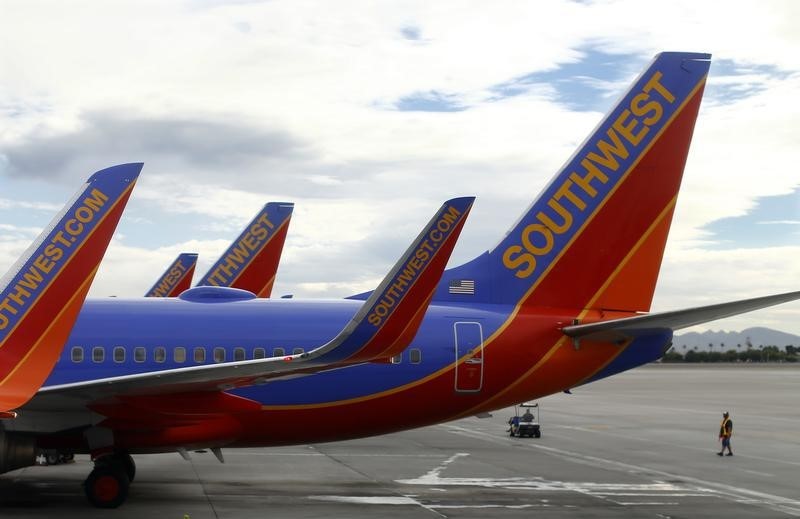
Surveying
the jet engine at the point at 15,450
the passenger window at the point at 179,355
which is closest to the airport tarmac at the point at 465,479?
the jet engine at the point at 15,450

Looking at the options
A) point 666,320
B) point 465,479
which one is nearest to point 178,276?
point 465,479

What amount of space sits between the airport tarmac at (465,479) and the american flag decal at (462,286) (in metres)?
4.63

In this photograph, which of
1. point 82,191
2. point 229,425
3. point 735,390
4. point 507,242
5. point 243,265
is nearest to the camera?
point 82,191

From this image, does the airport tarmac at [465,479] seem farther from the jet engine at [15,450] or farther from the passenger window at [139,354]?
the passenger window at [139,354]

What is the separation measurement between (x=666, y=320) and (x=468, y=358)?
14.2 feet

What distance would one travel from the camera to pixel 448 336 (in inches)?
874

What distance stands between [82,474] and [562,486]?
478 inches

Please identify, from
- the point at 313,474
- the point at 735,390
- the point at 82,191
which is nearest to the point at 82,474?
the point at 313,474

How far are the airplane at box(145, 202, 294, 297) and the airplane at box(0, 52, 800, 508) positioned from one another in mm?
14759

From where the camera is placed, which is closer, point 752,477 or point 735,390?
point 752,477

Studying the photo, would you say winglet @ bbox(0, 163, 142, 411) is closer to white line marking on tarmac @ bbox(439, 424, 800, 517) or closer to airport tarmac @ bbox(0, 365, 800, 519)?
airport tarmac @ bbox(0, 365, 800, 519)

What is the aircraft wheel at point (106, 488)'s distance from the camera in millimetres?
20203

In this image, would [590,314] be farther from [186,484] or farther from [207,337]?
[186,484]

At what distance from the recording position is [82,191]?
16.0 meters
